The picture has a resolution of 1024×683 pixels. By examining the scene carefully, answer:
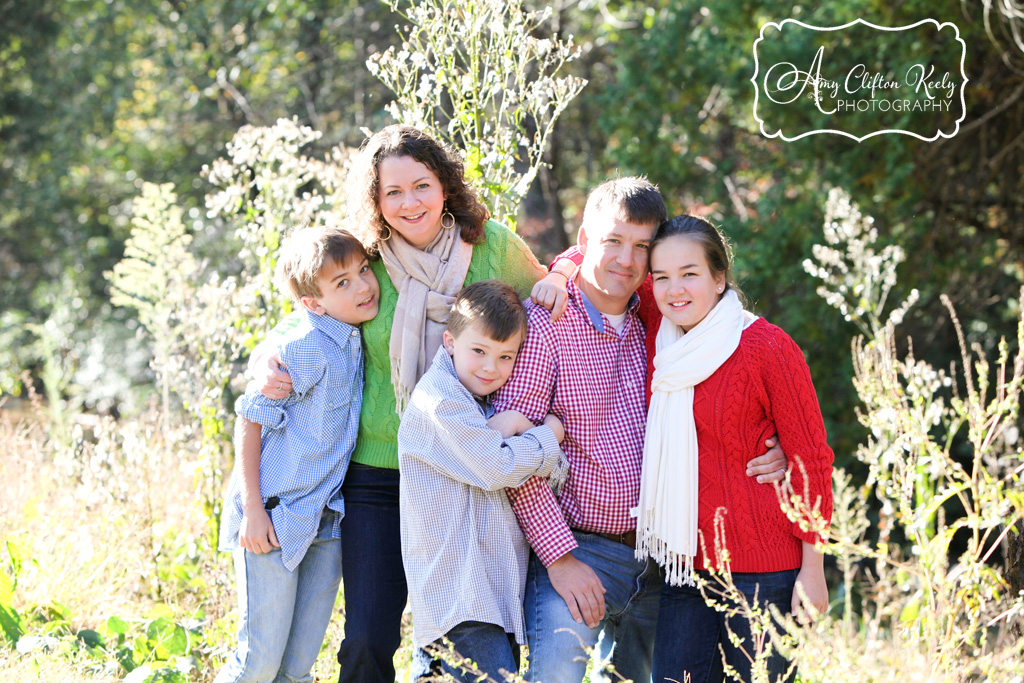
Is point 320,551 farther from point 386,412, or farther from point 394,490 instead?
point 386,412

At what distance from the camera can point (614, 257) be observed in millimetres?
2453

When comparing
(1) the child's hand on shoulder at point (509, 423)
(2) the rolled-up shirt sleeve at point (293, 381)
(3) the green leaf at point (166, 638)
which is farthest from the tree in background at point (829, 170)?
(3) the green leaf at point (166, 638)

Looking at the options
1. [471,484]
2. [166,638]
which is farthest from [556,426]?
Result: [166,638]

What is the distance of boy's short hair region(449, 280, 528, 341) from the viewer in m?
2.34

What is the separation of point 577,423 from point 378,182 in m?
0.91

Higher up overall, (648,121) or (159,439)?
(648,121)

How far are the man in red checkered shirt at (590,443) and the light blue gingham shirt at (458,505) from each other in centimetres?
8

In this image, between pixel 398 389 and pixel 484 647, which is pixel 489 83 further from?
pixel 484 647

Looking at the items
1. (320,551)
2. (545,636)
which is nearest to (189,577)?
(320,551)

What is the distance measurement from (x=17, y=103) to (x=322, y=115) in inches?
156

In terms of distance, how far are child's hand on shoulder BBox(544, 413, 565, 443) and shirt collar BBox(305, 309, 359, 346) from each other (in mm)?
641

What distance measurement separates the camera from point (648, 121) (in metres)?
6.57

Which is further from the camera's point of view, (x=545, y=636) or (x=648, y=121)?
(x=648, y=121)

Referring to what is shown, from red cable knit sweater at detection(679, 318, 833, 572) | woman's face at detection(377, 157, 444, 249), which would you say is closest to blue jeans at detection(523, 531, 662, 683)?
red cable knit sweater at detection(679, 318, 833, 572)
